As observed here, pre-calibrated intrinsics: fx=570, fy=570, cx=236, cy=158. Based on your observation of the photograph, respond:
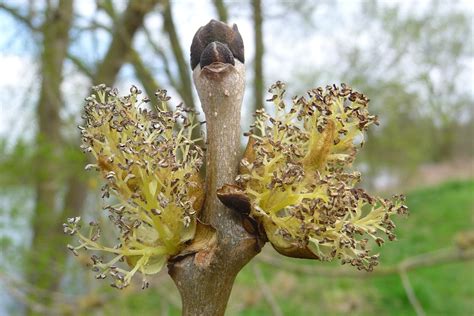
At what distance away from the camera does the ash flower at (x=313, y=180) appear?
0.74 metres

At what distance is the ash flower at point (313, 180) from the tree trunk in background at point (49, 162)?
2.33 metres

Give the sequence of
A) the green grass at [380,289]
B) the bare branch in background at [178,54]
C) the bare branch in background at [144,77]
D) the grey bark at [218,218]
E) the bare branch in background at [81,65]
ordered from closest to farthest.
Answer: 1. the grey bark at [218,218]
2. the bare branch in background at [178,54]
3. the bare branch in background at [144,77]
4. the bare branch in background at [81,65]
5. the green grass at [380,289]

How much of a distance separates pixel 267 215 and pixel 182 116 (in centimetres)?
18

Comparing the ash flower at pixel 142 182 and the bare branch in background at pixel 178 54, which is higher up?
the bare branch in background at pixel 178 54

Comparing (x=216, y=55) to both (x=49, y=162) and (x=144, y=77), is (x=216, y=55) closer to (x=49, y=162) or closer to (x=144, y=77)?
(x=144, y=77)

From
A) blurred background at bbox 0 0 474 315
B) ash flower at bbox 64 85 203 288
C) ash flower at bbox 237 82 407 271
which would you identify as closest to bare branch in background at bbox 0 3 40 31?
blurred background at bbox 0 0 474 315

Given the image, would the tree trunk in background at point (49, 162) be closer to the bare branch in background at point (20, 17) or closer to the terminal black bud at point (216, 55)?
the bare branch in background at point (20, 17)

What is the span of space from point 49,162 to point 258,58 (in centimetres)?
140

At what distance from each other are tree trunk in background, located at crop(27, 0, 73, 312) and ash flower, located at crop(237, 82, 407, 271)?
2.33 m

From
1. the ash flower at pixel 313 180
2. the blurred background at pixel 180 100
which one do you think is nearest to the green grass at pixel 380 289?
the blurred background at pixel 180 100

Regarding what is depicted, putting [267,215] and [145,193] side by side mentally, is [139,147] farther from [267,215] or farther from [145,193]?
[267,215]

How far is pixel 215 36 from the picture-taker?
30.8 inches

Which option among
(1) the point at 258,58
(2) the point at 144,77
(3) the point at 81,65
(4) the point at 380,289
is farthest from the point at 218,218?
(4) the point at 380,289

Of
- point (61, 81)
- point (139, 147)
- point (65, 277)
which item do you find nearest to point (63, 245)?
point (65, 277)
